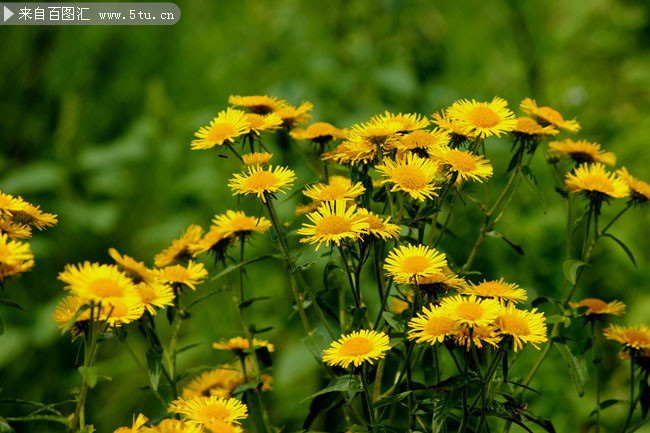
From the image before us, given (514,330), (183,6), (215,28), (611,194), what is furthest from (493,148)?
(183,6)

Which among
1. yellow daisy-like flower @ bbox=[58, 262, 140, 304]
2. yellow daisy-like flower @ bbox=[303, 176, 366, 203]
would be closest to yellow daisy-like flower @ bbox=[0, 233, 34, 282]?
yellow daisy-like flower @ bbox=[58, 262, 140, 304]

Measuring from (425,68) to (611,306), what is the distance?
1280mm

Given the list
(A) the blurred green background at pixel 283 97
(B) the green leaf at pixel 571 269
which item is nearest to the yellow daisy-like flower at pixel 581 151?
(B) the green leaf at pixel 571 269

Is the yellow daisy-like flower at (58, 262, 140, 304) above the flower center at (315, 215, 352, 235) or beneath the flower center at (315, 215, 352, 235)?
beneath

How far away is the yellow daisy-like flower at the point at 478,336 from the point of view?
64 centimetres

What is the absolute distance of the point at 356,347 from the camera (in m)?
0.66

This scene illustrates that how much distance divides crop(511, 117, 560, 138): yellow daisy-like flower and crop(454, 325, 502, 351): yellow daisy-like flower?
0.92 feet

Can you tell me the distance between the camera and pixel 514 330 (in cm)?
64

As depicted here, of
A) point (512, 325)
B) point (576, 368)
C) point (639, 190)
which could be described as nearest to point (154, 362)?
point (512, 325)

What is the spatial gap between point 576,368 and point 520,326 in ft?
0.76

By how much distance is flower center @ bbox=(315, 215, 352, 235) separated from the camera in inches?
26.4

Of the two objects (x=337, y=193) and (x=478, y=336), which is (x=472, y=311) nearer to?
(x=478, y=336)

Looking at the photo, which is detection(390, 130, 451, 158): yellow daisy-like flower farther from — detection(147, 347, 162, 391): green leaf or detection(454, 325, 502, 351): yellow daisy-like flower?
detection(147, 347, 162, 391): green leaf

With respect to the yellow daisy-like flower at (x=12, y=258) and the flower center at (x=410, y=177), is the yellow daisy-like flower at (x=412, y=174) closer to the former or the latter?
the flower center at (x=410, y=177)
